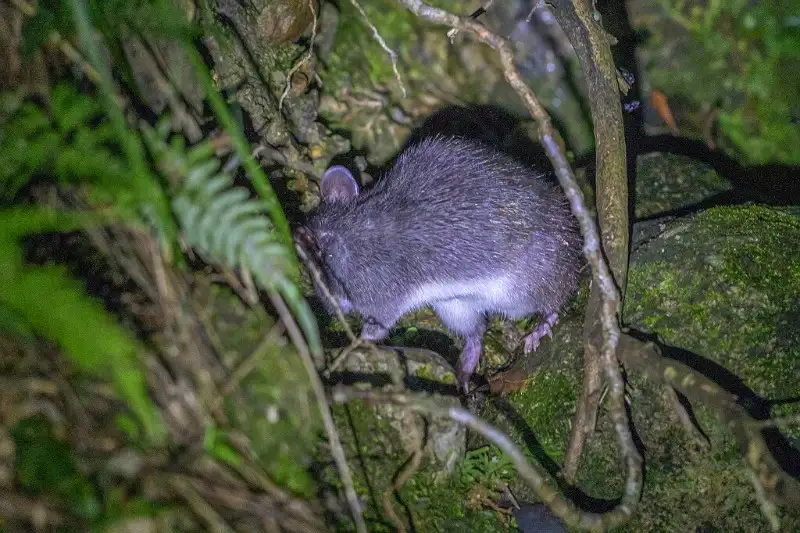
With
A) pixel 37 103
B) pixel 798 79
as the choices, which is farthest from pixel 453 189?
pixel 798 79

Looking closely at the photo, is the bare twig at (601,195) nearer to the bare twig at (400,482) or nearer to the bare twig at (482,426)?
the bare twig at (482,426)

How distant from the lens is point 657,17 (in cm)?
623

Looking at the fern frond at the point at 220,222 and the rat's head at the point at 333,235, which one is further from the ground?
the fern frond at the point at 220,222

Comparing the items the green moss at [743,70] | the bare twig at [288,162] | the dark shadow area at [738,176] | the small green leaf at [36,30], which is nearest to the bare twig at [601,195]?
the dark shadow area at [738,176]

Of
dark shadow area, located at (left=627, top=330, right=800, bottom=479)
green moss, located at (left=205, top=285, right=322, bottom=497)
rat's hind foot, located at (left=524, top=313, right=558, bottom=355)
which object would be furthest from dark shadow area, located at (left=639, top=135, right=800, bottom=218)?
green moss, located at (left=205, top=285, right=322, bottom=497)

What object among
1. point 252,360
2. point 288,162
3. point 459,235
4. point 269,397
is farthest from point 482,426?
point 288,162

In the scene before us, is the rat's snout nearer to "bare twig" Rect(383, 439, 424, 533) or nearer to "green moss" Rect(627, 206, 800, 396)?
"bare twig" Rect(383, 439, 424, 533)

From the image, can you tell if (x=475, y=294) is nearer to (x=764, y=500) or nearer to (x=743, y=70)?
(x=764, y=500)

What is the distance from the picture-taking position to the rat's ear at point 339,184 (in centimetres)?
447

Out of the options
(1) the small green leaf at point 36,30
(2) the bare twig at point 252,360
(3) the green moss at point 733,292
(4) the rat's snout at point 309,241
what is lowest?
(3) the green moss at point 733,292

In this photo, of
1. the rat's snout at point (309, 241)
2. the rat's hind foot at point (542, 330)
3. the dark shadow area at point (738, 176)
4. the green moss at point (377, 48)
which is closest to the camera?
the rat's snout at point (309, 241)

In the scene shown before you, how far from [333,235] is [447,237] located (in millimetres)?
785

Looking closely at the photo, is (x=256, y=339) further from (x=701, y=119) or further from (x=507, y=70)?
(x=701, y=119)

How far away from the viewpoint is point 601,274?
339cm
